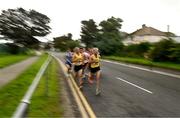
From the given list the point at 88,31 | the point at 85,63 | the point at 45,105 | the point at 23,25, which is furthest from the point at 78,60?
the point at 88,31

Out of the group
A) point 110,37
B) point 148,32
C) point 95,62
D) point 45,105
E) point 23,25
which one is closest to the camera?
point 45,105

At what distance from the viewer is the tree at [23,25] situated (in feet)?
302

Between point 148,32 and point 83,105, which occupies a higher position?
point 148,32

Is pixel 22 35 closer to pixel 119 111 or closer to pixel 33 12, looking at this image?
pixel 33 12

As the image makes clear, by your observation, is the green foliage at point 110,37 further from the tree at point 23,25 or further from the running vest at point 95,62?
the running vest at point 95,62

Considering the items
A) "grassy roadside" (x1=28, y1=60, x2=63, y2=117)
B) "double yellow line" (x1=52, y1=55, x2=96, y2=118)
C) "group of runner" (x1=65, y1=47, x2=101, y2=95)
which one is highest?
"group of runner" (x1=65, y1=47, x2=101, y2=95)

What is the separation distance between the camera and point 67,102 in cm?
1320

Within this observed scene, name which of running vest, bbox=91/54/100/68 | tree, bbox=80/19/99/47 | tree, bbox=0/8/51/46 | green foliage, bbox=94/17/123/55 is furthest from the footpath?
tree, bbox=80/19/99/47

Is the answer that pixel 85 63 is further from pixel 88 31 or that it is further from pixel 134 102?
pixel 88 31

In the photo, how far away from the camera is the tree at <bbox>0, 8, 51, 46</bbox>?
92188 millimetres

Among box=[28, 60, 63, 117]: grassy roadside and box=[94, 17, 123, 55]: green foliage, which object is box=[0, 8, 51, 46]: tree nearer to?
box=[94, 17, 123, 55]: green foliage

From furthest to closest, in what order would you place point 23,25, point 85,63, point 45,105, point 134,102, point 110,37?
point 23,25, point 110,37, point 85,63, point 134,102, point 45,105

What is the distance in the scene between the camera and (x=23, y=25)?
96.4 metres

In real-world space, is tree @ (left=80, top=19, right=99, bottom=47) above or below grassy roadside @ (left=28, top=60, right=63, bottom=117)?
above
